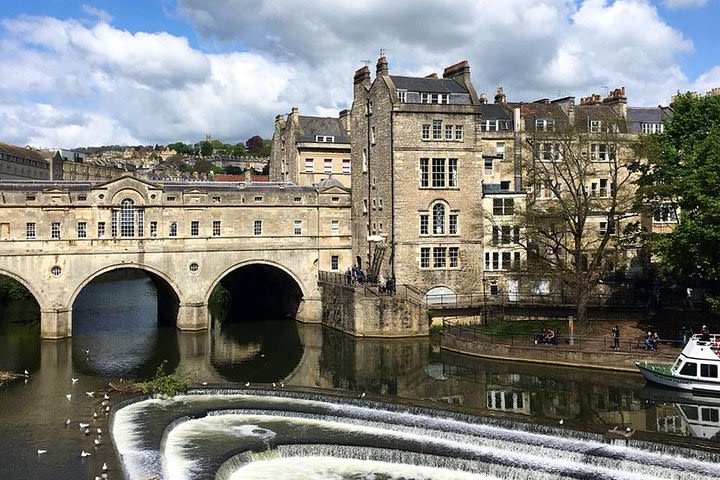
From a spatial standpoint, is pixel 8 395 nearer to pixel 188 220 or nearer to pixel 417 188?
pixel 188 220

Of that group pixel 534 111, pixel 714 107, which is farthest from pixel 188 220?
pixel 714 107

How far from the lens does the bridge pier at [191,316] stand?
49.5 meters

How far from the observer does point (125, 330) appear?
2020 inches

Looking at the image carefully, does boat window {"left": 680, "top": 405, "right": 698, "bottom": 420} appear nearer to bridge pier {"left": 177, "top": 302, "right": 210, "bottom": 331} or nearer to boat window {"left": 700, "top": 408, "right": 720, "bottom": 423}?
boat window {"left": 700, "top": 408, "right": 720, "bottom": 423}

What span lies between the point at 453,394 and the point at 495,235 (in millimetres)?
Result: 17617

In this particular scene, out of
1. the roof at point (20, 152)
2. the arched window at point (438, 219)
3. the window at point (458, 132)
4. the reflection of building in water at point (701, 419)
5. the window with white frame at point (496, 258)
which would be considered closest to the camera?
the reflection of building in water at point (701, 419)

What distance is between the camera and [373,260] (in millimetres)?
51844

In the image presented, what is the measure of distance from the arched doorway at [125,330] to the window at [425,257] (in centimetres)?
1659

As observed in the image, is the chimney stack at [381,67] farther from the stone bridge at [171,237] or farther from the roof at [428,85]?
the stone bridge at [171,237]

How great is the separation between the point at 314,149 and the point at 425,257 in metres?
19.3

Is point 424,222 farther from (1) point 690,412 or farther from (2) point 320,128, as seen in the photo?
(1) point 690,412

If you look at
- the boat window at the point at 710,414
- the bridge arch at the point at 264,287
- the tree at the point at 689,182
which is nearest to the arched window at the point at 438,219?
the bridge arch at the point at 264,287

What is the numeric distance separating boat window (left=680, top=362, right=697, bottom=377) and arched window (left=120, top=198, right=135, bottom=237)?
3373cm

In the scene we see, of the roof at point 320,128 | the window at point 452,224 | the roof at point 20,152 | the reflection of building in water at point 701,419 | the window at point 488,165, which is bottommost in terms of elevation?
the reflection of building in water at point 701,419
